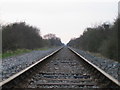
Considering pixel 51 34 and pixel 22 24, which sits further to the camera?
pixel 51 34

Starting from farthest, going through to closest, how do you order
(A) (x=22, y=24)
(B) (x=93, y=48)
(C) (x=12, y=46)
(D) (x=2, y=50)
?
(A) (x=22, y=24)
(B) (x=93, y=48)
(C) (x=12, y=46)
(D) (x=2, y=50)

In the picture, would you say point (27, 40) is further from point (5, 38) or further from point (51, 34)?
point (51, 34)

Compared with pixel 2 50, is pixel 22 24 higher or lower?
higher

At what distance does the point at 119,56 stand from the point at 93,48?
69.1 feet

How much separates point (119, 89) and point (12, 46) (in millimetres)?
27140

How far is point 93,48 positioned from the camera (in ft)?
132

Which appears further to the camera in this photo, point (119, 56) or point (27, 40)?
point (27, 40)

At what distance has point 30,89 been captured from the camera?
6059 millimetres

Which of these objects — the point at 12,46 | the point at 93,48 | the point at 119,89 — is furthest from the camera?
the point at 93,48

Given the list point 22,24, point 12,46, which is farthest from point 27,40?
point 12,46

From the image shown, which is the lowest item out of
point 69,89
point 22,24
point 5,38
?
point 69,89

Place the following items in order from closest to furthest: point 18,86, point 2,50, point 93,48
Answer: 1. point 18,86
2. point 2,50
3. point 93,48

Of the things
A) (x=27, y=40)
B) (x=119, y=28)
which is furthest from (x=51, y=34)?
(x=119, y=28)

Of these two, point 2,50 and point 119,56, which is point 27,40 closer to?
point 2,50
